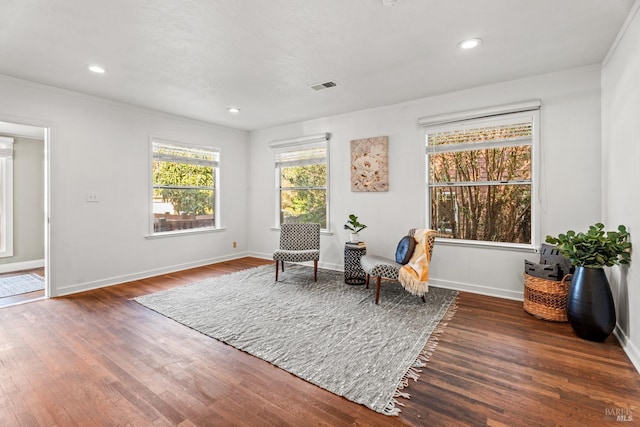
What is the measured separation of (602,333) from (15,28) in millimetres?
5055

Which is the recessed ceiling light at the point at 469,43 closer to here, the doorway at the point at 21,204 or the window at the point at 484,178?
the window at the point at 484,178

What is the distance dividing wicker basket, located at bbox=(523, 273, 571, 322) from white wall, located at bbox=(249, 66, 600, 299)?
531mm

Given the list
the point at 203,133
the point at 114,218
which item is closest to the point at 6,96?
the point at 114,218

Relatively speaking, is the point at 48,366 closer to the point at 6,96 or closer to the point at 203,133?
the point at 6,96

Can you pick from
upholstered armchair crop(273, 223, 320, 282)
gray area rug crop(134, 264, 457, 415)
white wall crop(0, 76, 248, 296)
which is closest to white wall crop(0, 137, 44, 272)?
white wall crop(0, 76, 248, 296)

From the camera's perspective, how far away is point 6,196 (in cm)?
482

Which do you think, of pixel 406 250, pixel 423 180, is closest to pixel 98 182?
pixel 406 250

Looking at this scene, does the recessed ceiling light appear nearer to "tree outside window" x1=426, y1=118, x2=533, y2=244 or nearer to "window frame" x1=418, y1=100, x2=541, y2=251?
"window frame" x1=418, y1=100, x2=541, y2=251

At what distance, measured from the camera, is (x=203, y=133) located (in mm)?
5188

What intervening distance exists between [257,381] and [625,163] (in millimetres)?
3152

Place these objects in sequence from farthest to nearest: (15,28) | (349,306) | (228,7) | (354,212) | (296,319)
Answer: (354,212)
(349,306)
(296,319)
(15,28)
(228,7)

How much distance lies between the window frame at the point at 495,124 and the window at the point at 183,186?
11.7ft

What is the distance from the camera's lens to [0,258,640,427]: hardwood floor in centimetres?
162

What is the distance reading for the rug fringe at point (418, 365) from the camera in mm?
1688
